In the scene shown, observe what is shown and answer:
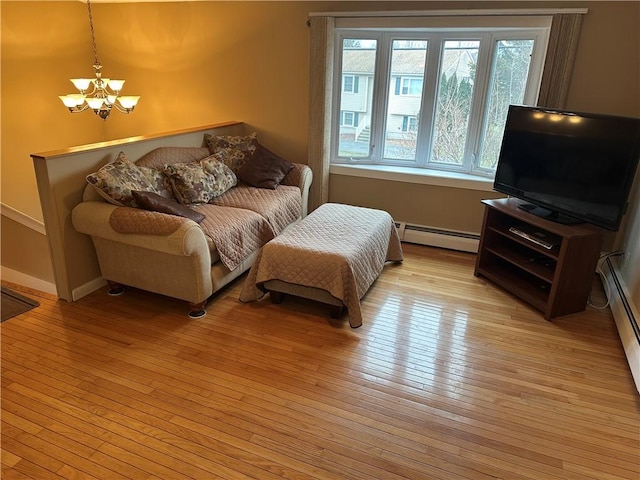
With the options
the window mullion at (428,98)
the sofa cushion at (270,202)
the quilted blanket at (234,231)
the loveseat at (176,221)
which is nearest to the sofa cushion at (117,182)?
the loveseat at (176,221)

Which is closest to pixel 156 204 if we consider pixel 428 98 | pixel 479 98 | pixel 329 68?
pixel 329 68

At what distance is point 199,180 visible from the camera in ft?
11.3

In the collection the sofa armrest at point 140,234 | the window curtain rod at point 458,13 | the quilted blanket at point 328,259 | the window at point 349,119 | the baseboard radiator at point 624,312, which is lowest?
the baseboard radiator at point 624,312

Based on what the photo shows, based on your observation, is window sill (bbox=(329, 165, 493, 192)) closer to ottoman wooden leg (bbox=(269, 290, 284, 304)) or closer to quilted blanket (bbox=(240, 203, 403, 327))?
quilted blanket (bbox=(240, 203, 403, 327))

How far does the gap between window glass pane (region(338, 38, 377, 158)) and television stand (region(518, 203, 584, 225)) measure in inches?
69.4

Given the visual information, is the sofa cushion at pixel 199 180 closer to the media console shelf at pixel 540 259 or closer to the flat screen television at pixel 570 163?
the media console shelf at pixel 540 259

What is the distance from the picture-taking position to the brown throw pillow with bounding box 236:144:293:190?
3936mm

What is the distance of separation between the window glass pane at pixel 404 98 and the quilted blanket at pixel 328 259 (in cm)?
134

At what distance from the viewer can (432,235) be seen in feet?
13.7

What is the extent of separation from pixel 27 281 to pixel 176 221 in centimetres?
160

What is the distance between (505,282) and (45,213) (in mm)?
3350

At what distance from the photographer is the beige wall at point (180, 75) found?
4.18 m

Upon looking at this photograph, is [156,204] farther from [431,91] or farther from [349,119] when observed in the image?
[431,91]

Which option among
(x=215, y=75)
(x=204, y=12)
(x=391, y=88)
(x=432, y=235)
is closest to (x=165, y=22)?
(x=204, y=12)
